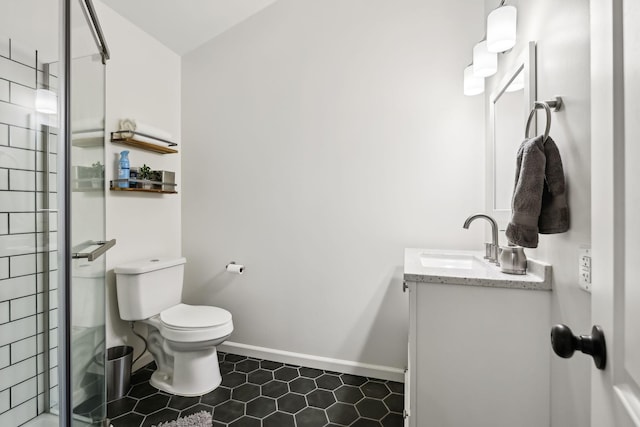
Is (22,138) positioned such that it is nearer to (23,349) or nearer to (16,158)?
(16,158)

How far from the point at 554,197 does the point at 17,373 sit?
1.93 m

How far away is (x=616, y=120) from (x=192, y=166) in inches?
101

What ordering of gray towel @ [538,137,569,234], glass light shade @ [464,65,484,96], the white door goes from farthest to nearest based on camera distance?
glass light shade @ [464,65,484,96], gray towel @ [538,137,569,234], the white door

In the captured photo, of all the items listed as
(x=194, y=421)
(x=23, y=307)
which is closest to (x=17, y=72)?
(x=23, y=307)

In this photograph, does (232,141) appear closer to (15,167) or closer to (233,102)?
(233,102)

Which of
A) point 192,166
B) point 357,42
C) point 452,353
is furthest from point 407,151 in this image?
point 192,166

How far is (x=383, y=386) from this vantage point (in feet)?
6.59

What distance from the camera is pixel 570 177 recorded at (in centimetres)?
99

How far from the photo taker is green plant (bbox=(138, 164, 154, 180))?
2.14m

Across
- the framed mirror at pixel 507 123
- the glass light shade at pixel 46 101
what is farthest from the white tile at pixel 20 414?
the framed mirror at pixel 507 123

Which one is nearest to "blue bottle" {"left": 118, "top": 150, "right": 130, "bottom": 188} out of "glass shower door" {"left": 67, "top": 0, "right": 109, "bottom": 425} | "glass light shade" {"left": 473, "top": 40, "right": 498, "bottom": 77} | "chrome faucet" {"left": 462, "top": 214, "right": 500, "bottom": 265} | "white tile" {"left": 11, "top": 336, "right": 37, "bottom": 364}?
"glass shower door" {"left": 67, "top": 0, "right": 109, "bottom": 425}

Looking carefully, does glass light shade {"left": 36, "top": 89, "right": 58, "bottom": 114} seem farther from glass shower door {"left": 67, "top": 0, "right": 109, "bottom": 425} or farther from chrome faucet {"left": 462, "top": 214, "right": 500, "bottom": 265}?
chrome faucet {"left": 462, "top": 214, "right": 500, "bottom": 265}

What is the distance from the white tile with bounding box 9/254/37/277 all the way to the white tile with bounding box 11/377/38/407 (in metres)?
0.40

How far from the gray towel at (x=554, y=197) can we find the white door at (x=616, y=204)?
0.51 m
